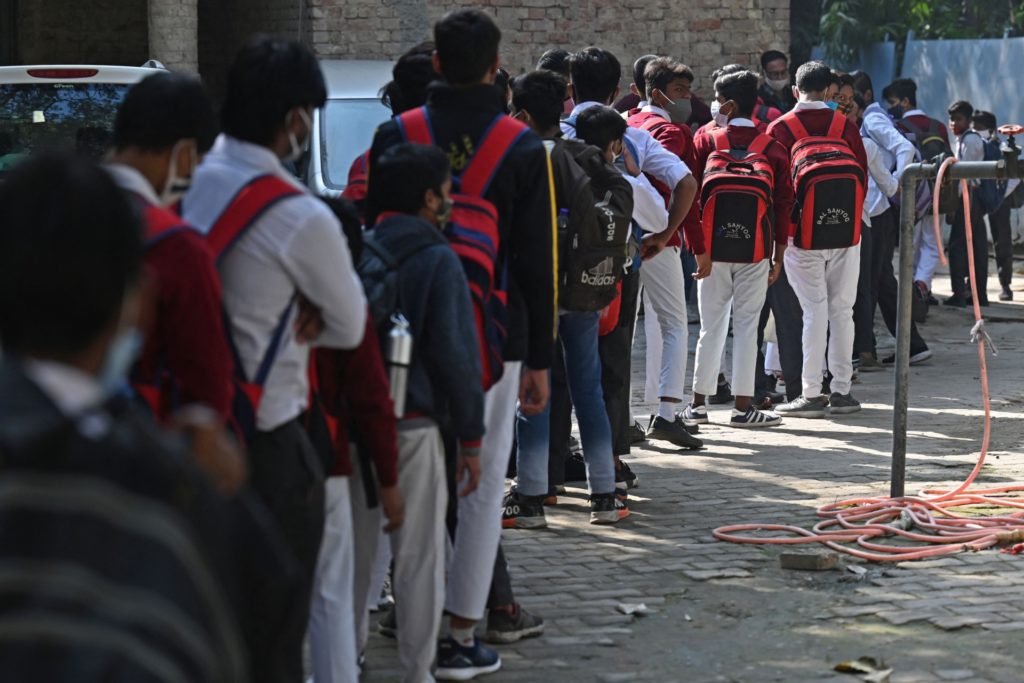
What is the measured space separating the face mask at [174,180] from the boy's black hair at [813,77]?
6.49 meters

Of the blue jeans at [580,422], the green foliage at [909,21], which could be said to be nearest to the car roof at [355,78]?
the blue jeans at [580,422]

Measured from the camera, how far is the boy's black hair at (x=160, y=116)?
11.1 feet

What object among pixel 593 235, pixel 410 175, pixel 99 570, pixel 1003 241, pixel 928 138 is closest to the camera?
pixel 99 570

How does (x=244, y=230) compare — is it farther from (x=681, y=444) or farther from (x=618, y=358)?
(x=681, y=444)

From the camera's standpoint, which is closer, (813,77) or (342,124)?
(813,77)

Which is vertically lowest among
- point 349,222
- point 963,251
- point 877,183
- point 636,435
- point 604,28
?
point 636,435

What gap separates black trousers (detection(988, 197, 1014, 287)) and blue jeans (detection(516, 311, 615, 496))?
391 inches

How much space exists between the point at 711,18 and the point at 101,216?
16.7 metres

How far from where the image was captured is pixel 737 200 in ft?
29.5

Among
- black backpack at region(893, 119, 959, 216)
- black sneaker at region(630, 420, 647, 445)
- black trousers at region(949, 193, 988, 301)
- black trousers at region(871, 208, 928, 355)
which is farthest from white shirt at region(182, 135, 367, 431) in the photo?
black trousers at region(949, 193, 988, 301)

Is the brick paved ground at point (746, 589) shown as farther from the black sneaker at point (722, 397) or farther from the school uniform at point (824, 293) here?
the black sneaker at point (722, 397)

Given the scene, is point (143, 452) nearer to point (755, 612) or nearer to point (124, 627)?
point (124, 627)

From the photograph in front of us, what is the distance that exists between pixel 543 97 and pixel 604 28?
11.5 metres

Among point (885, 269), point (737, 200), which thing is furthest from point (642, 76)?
point (885, 269)
